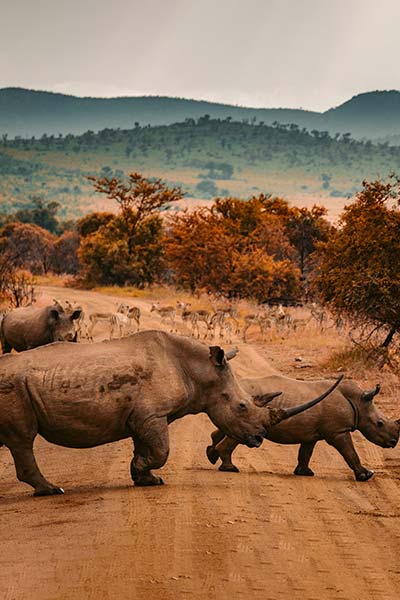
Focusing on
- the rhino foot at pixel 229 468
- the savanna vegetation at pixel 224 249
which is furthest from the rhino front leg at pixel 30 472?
the savanna vegetation at pixel 224 249

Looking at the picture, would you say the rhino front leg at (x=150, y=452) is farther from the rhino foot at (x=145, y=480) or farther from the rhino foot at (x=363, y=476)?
the rhino foot at (x=363, y=476)

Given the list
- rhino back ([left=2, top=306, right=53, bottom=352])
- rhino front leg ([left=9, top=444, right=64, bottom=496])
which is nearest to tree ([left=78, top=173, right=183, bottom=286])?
rhino back ([left=2, top=306, right=53, bottom=352])

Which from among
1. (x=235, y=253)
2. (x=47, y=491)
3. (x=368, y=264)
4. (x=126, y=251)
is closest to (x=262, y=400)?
(x=47, y=491)

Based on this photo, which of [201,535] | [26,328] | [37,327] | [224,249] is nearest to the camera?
[201,535]

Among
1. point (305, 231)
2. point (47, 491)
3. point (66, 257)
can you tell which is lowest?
point (66, 257)

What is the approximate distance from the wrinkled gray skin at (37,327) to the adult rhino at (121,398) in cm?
703

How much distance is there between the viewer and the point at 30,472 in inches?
355

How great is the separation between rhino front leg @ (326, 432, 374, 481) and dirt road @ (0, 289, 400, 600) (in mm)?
134

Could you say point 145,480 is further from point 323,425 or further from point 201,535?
point 323,425

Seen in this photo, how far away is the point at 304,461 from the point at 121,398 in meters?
2.58

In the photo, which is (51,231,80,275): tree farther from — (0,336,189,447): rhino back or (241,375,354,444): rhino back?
(0,336,189,447): rhino back

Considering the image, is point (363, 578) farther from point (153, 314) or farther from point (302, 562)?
point (153, 314)

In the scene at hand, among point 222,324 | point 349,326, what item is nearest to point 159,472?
point 349,326

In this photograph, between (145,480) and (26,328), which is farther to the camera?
(26,328)
